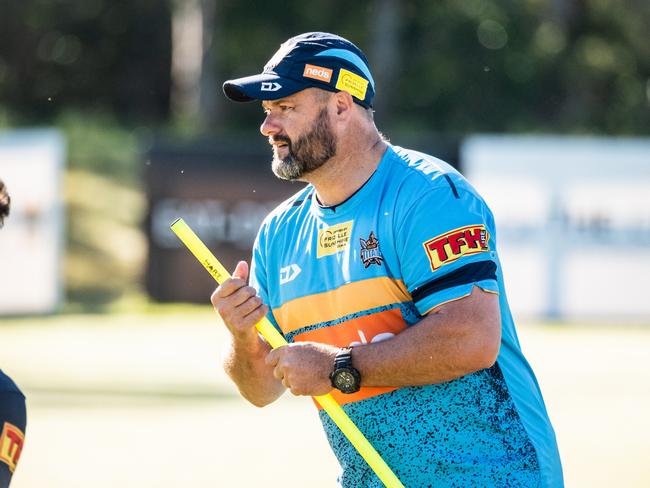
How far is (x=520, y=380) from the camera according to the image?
4.07 meters

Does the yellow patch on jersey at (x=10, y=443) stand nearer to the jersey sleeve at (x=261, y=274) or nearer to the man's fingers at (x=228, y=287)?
the man's fingers at (x=228, y=287)

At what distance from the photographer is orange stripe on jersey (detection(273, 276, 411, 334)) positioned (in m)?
4.10

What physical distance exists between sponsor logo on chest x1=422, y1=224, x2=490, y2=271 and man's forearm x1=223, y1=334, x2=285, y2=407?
32.1 inches

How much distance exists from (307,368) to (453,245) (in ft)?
1.99

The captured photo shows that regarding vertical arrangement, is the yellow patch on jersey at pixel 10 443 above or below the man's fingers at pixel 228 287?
below

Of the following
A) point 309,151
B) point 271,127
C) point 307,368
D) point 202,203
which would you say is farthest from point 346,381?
point 202,203

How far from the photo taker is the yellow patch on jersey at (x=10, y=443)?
3.73m

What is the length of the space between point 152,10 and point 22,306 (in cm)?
1827

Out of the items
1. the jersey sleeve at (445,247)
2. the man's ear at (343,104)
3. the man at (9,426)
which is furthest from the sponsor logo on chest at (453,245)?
the man at (9,426)

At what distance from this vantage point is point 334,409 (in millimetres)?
4098

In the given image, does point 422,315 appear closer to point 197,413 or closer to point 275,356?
point 275,356

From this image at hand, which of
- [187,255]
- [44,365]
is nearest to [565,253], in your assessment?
[187,255]

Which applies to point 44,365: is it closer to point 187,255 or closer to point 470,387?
point 187,255

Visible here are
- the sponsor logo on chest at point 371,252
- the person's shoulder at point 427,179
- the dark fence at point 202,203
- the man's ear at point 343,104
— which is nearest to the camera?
the person's shoulder at point 427,179
